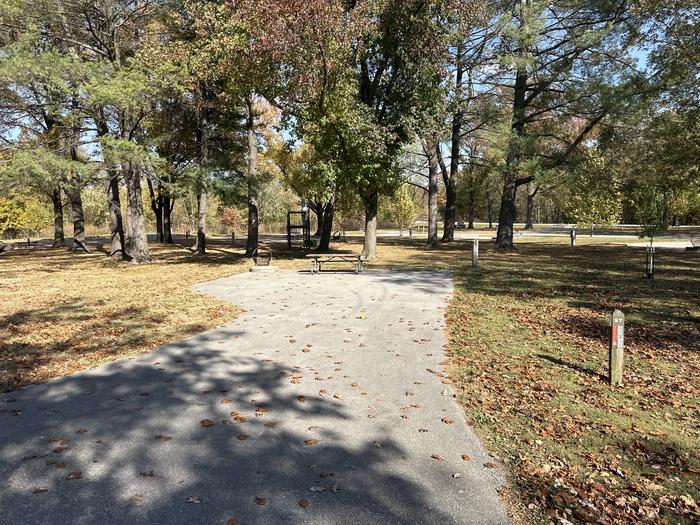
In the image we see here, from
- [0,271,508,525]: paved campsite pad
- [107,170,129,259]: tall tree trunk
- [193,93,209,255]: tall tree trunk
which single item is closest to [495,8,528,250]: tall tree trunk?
[193,93,209,255]: tall tree trunk

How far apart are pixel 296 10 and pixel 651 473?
13.4m

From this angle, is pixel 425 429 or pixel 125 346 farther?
pixel 125 346

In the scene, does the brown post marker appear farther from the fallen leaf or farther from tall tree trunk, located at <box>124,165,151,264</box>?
tall tree trunk, located at <box>124,165,151,264</box>

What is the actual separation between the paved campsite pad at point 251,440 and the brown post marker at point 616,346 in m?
2.04

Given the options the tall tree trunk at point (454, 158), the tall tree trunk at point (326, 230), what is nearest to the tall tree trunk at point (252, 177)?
the tall tree trunk at point (326, 230)

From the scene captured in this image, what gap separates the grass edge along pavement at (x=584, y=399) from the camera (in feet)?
10.7

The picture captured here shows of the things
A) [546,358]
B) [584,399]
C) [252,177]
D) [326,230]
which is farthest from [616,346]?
[326,230]

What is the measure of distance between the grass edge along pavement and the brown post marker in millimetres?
148

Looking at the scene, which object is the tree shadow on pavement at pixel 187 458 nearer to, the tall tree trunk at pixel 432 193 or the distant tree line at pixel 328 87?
the distant tree line at pixel 328 87

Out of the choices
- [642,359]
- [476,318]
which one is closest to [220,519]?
[642,359]

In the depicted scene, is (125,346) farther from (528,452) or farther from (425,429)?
(528,452)

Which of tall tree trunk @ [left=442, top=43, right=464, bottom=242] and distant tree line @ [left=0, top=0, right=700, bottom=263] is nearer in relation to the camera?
distant tree line @ [left=0, top=0, right=700, bottom=263]

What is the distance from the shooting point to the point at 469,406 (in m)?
4.79

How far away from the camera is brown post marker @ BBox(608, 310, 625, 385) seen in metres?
5.13
